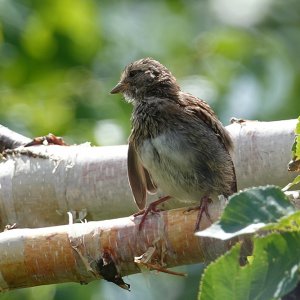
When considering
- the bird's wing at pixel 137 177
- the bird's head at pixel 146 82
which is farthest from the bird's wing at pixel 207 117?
the bird's wing at pixel 137 177

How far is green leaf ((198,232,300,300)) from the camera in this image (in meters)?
2.24

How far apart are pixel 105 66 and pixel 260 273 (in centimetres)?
575

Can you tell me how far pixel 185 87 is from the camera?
7.34 meters

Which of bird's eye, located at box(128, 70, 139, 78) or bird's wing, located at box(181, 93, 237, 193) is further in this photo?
bird's eye, located at box(128, 70, 139, 78)

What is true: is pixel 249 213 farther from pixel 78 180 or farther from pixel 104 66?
pixel 104 66

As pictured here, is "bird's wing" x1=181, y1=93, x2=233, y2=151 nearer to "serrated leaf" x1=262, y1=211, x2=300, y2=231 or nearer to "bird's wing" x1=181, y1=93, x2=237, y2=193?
"bird's wing" x1=181, y1=93, x2=237, y2=193

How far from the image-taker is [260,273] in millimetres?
2268

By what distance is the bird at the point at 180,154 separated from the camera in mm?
4746

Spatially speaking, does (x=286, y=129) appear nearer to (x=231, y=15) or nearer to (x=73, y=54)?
(x=73, y=54)

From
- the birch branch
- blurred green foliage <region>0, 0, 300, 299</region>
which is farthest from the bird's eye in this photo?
the birch branch

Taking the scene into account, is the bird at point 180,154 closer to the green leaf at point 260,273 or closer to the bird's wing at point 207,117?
the bird's wing at point 207,117

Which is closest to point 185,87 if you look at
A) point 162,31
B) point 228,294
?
point 162,31

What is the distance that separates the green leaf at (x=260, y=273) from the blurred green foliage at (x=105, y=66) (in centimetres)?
416

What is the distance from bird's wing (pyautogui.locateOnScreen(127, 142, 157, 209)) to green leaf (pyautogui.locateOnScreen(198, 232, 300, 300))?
233 centimetres
